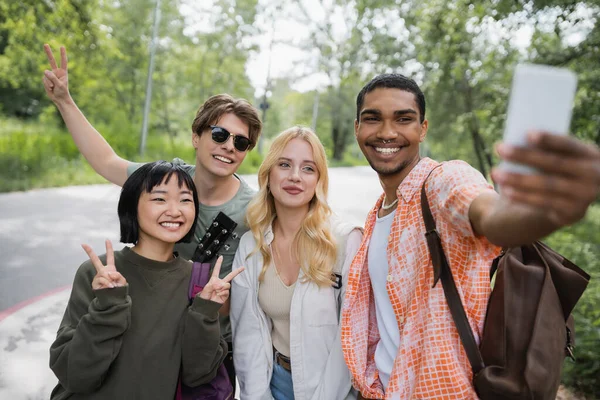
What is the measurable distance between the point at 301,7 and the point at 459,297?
3244 cm

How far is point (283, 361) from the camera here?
2381 millimetres

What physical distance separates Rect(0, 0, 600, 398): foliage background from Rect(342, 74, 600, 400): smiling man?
2801mm

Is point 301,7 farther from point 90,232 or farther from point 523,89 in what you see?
point 523,89

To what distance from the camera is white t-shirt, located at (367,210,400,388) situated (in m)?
1.85

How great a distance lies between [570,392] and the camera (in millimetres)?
3660

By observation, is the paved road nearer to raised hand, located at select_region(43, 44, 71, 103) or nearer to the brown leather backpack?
raised hand, located at select_region(43, 44, 71, 103)

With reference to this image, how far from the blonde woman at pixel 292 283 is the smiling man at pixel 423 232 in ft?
1.01

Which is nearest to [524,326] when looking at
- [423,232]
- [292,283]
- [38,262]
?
[423,232]

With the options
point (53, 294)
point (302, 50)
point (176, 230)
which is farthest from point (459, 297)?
point (302, 50)

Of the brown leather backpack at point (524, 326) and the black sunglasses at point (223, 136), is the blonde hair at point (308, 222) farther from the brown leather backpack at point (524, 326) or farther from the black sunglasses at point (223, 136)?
the brown leather backpack at point (524, 326)

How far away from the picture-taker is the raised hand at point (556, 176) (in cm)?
83

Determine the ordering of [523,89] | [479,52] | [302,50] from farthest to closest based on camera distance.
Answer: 1. [302,50]
2. [479,52]
3. [523,89]

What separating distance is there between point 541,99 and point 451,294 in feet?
3.03

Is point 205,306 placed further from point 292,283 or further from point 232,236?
point 232,236
